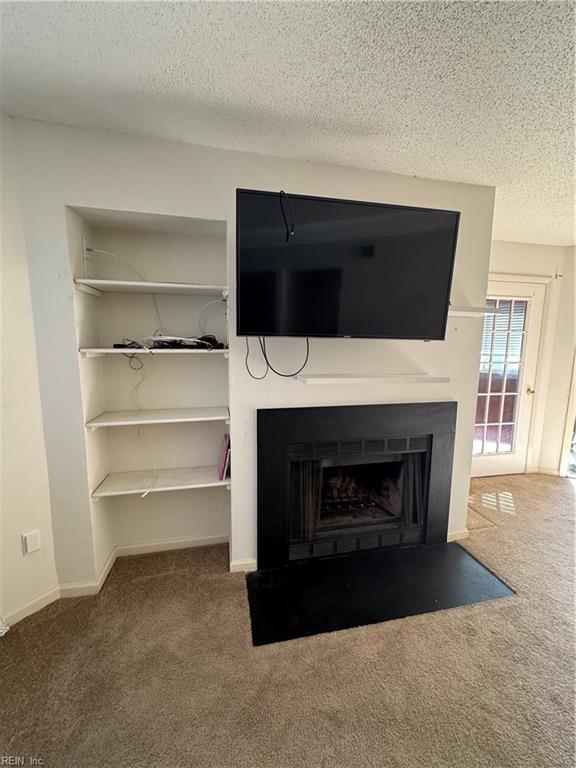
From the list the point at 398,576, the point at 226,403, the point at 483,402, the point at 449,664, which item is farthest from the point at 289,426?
the point at 483,402

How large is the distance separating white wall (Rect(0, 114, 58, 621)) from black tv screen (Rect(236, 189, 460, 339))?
1047 millimetres

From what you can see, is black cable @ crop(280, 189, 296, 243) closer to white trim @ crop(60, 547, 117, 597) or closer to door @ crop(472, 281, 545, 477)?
white trim @ crop(60, 547, 117, 597)

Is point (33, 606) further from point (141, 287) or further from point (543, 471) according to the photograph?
point (543, 471)

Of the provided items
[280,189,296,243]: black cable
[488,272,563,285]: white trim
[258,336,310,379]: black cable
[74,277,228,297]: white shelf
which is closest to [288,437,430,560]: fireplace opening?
[258,336,310,379]: black cable

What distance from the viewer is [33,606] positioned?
163 cm

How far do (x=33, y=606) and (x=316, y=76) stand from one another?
2.78 m

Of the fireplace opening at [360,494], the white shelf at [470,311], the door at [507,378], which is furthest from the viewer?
the door at [507,378]

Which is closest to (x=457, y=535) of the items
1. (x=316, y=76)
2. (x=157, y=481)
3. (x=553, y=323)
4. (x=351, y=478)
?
(x=351, y=478)

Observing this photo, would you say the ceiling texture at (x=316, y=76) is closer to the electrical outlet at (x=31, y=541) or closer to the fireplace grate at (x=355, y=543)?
the electrical outlet at (x=31, y=541)

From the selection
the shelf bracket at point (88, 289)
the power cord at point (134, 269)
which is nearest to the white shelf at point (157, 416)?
the power cord at point (134, 269)

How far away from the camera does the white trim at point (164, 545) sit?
82.0 inches

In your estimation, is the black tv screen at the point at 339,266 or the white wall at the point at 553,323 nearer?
the black tv screen at the point at 339,266

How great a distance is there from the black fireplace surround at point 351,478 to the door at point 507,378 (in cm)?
153

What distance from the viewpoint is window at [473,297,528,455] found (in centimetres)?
324
